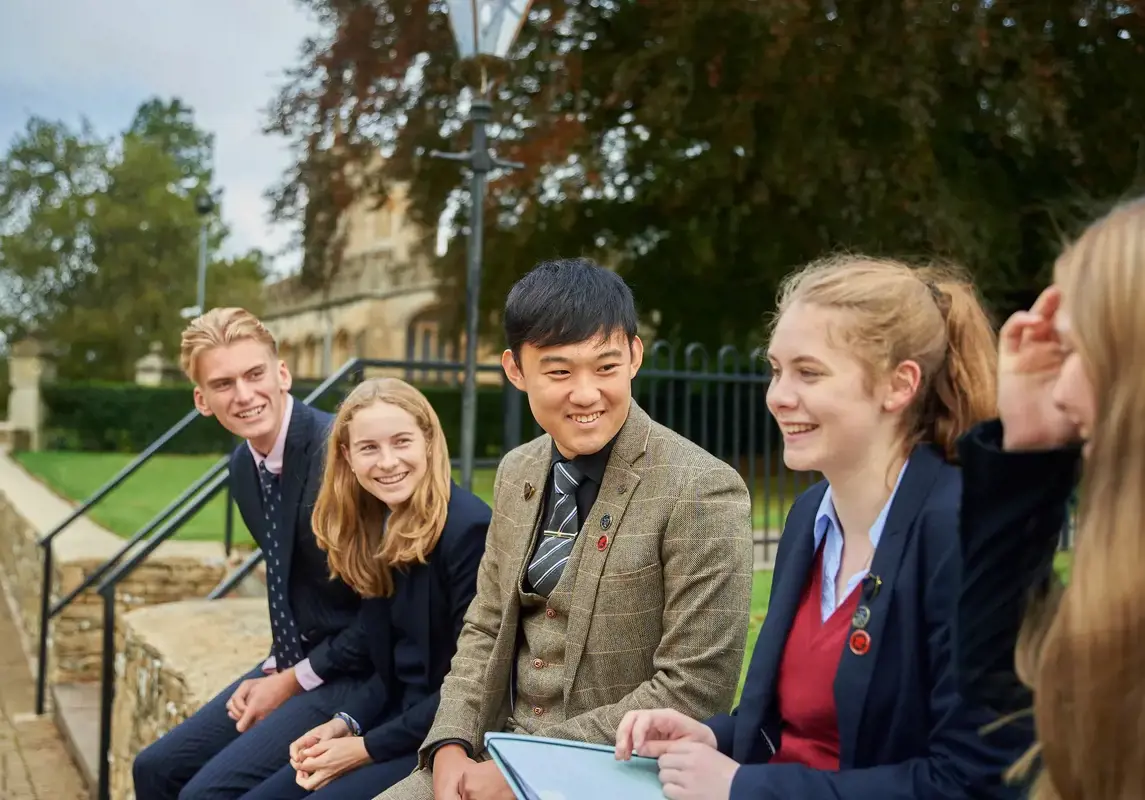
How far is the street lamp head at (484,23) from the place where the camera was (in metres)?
4.72

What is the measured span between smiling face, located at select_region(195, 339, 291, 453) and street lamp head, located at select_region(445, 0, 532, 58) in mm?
2008

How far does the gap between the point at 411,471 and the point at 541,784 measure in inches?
46.7

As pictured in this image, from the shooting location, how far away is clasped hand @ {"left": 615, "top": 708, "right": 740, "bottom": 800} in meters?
1.64

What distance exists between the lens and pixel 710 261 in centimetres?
1309

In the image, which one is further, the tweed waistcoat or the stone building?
the stone building

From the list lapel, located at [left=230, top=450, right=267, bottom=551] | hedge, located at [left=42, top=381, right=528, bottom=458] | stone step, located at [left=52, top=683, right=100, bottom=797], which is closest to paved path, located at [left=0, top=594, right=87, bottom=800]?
stone step, located at [left=52, top=683, right=100, bottom=797]

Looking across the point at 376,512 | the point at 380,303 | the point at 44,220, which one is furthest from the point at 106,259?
the point at 376,512

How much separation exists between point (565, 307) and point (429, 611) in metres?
0.92

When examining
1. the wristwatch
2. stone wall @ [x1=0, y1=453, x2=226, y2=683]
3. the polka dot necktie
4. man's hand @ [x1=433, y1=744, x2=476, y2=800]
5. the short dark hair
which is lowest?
stone wall @ [x1=0, y1=453, x2=226, y2=683]

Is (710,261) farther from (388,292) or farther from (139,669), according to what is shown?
(388,292)

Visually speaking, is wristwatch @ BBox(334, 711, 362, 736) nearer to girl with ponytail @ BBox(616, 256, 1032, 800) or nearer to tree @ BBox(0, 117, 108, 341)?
girl with ponytail @ BBox(616, 256, 1032, 800)

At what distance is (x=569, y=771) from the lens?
177 cm

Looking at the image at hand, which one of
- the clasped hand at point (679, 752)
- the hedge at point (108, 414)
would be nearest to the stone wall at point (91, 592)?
the clasped hand at point (679, 752)

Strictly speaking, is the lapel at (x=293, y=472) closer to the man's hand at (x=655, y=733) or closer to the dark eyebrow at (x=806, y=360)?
the man's hand at (x=655, y=733)
